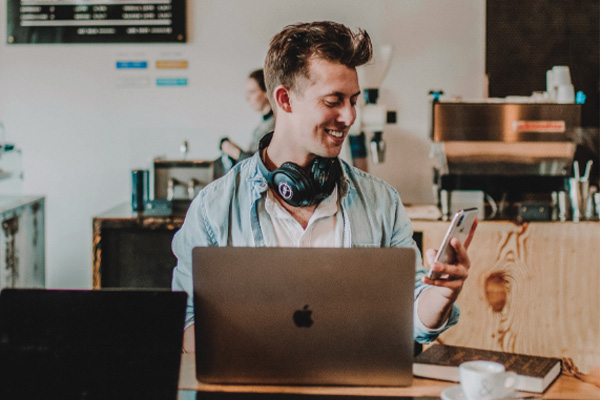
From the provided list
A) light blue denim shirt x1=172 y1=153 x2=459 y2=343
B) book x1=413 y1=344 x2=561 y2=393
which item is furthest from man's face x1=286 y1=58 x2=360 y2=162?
book x1=413 y1=344 x2=561 y2=393

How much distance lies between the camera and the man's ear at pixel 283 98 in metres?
1.74

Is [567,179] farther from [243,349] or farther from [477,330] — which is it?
[243,349]

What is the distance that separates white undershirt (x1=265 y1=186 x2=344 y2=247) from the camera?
5.61 feet

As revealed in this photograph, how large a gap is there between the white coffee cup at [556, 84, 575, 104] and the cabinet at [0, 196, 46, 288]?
2598mm

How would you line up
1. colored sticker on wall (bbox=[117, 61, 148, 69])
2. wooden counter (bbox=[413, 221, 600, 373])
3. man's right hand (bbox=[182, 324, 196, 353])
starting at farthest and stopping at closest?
colored sticker on wall (bbox=[117, 61, 148, 69]), wooden counter (bbox=[413, 221, 600, 373]), man's right hand (bbox=[182, 324, 196, 353])

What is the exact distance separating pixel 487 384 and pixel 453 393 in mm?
96

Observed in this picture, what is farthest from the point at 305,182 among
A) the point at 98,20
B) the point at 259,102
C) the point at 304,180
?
the point at 98,20

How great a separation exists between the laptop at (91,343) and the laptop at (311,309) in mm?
78

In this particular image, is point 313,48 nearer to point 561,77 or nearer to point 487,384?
point 487,384

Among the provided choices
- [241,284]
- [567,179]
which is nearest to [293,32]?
[241,284]

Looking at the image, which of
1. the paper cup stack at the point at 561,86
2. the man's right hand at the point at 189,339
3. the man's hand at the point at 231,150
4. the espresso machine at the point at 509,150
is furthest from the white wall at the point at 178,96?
the man's right hand at the point at 189,339

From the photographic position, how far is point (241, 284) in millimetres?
1149

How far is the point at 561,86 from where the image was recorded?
3025 millimetres

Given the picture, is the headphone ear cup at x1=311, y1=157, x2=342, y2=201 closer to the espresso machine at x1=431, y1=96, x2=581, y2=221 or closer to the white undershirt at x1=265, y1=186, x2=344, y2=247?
the white undershirt at x1=265, y1=186, x2=344, y2=247
